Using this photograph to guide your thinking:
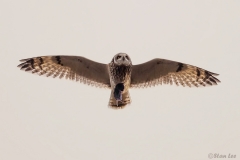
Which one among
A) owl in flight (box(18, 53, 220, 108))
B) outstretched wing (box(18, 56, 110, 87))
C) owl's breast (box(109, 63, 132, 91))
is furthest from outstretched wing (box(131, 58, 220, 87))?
outstretched wing (box(18, 56, 110, 87))

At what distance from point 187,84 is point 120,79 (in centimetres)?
150

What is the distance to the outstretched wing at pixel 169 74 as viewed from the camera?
1308 cm

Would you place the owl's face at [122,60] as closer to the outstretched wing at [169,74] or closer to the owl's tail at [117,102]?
the outstretched wing at [169,74]

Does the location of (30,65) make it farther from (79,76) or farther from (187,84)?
(187,84)

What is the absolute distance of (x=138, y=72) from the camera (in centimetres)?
1326

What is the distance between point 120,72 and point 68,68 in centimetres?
112

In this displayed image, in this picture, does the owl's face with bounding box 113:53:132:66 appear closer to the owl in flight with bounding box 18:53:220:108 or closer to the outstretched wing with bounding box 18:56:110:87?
the owl in flight with bounding box 18:53:220:108

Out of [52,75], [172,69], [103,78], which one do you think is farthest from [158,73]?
[52,75]

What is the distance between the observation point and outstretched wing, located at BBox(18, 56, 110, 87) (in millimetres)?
12852

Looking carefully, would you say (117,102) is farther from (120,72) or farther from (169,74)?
(169,74)

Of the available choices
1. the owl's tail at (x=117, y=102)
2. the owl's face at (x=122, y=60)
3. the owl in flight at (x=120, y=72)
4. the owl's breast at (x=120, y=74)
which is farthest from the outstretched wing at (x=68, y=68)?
the owl's tail at (x=117, y=102)

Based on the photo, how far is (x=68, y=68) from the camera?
13016mm

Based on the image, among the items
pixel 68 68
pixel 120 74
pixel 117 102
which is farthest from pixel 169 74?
pixel 68 68

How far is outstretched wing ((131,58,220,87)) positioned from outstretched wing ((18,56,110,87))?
0.77 meters
